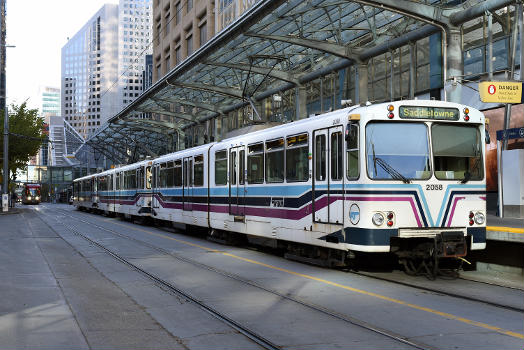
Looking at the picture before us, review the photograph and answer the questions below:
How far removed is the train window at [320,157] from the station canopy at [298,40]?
7733 millimetres

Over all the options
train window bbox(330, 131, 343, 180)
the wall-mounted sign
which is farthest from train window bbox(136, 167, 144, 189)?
train window bbox(330, 131, 343, 180)

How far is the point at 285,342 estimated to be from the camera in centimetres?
626

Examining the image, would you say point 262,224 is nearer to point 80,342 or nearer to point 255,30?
point 80,342

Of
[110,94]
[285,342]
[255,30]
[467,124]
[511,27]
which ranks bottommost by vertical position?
[285,342]

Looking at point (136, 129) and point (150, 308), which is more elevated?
point (136, 129)

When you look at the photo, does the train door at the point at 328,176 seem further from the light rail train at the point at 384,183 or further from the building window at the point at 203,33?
the building window at the point at 203,33

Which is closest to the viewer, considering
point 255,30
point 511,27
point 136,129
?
point 511,27

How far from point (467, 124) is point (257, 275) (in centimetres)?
478

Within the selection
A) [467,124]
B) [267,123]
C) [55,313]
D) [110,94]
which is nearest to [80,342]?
[55,313]

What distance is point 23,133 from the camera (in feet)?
168

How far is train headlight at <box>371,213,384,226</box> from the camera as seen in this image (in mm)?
10305

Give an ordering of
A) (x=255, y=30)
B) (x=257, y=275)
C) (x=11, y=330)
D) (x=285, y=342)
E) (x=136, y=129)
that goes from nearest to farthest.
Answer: (x=285, y=342)
(x=11, y=330)
(x=257, y=275)
(x=255, y=30)
(x=136, y=129)

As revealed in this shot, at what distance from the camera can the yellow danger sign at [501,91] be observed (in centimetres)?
1474

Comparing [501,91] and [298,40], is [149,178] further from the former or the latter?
[501,91]
